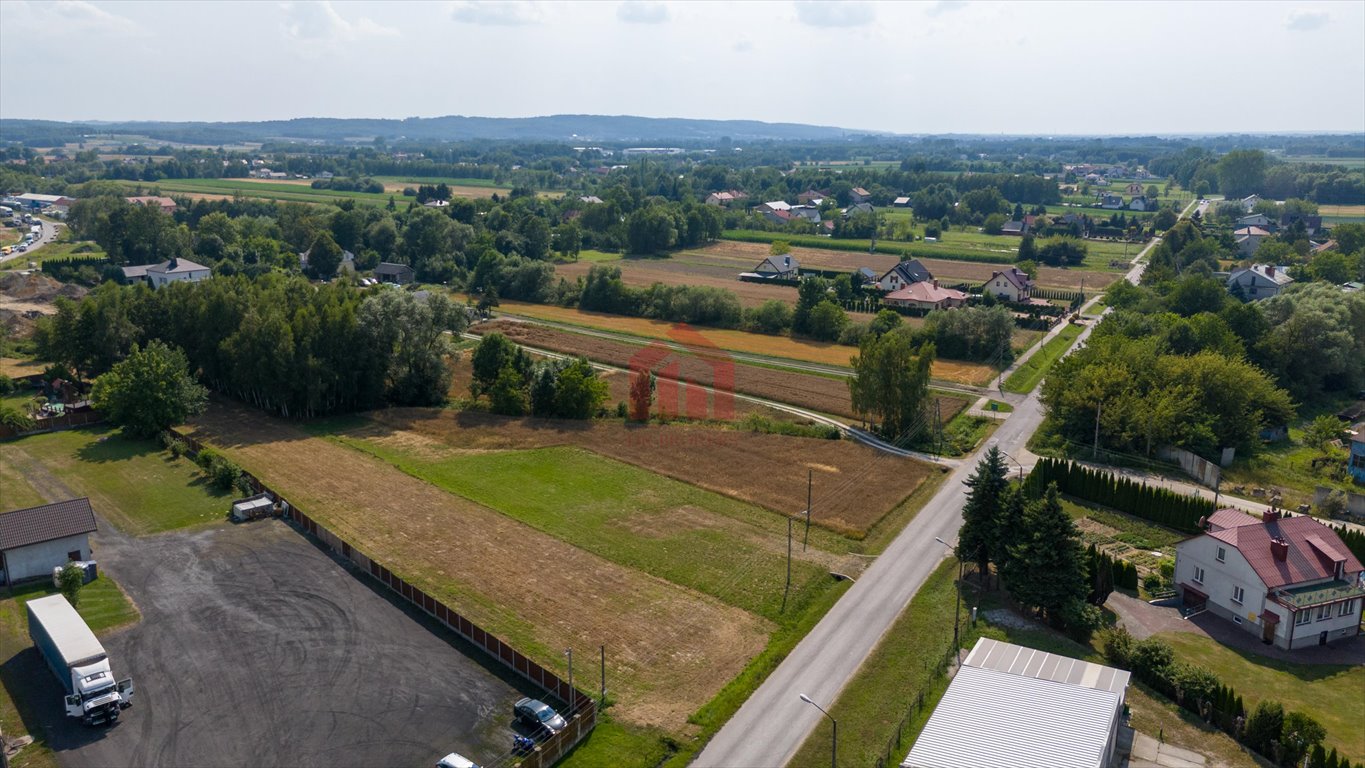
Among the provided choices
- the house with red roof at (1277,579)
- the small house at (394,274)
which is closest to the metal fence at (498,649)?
the house with red roof at (1277,579)

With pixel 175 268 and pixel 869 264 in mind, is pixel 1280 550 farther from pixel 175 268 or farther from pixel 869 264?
pixel 175 268

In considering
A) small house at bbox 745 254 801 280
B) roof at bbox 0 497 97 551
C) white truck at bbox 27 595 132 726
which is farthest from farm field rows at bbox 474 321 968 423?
white truck at bbox 27 595 132 726

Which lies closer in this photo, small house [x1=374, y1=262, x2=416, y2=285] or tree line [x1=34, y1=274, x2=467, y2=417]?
tree line [x1=34, y1=274, x2=467, y2=417]

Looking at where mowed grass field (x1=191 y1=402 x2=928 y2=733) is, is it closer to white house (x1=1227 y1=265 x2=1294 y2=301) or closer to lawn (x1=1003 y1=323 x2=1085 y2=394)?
lawn (x1=1003 y1=323 x2=1085 y2=394)

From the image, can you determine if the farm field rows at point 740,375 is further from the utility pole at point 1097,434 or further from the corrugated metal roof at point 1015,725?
the corrugated metal roof at point 1015,725

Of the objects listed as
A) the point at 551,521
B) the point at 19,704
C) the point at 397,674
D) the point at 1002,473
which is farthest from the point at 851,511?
the point at 19,704

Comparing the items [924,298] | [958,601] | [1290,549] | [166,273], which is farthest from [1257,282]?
Result: [166,273]

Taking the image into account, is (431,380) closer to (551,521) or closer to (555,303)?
(551,521)
